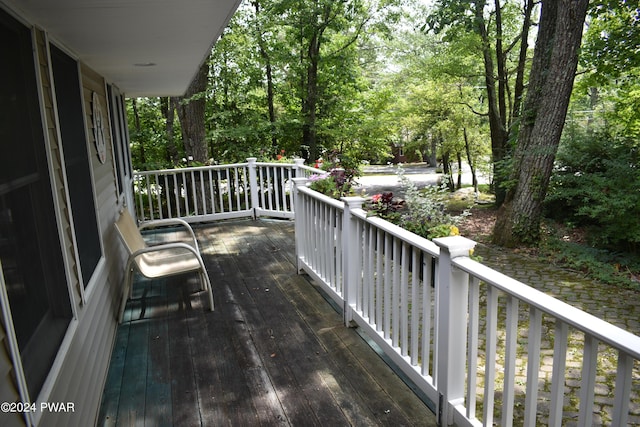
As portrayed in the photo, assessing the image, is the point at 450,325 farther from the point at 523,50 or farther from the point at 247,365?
the point at 523,50

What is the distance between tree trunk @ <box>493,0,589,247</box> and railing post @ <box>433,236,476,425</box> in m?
5.43

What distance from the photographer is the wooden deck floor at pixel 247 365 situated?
2.43 meters

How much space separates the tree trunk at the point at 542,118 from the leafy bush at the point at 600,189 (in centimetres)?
84

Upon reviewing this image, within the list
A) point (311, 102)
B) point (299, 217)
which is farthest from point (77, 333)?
point (311, 102)

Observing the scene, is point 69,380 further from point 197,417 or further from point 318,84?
Result: point 318,84

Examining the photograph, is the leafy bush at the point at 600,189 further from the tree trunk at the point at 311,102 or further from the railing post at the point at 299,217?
the tree trunk at the point at 311,102

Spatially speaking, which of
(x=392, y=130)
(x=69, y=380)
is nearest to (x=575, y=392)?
(x=69, y=380)

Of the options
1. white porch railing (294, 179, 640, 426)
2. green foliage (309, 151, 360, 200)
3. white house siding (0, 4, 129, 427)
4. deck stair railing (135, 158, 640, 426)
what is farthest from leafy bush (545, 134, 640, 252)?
white house siding (0, 4, 129, 427)

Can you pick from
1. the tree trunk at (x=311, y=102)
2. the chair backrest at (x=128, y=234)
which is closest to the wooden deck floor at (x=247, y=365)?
the chair backrest at (x=128, y=234)

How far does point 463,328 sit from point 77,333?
6.06ft

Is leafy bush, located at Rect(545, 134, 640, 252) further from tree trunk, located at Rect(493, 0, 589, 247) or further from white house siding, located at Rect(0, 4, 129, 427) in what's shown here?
white house siding, located at Rect(0, 4, 129, 427)

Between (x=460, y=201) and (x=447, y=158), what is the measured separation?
2.76 m

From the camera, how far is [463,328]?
2.15 m

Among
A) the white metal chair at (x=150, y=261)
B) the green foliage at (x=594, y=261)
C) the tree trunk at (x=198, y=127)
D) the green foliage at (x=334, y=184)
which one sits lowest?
the green foliage at (x=594, y=261)
